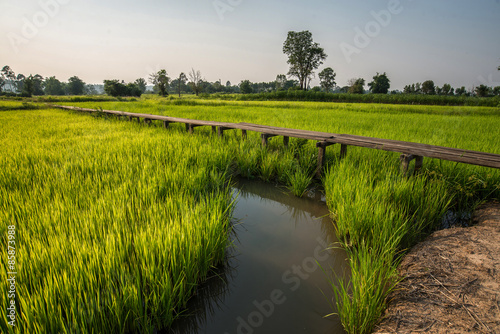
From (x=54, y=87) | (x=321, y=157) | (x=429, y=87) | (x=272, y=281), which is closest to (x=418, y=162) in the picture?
(x=321, y=157)

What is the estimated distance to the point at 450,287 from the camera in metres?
1.64

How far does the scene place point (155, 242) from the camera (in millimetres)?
1812

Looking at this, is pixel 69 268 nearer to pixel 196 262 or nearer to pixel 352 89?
pixel 196 262

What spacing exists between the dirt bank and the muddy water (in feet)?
1.58

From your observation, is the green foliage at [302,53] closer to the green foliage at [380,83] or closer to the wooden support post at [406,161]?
the green foliage at [380,83]

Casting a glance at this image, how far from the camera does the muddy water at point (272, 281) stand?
167 cm

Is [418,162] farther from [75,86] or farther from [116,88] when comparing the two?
[75,86]

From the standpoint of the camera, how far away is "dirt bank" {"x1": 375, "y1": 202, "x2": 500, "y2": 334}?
54.4 inches

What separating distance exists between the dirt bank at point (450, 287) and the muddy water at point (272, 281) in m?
0.48

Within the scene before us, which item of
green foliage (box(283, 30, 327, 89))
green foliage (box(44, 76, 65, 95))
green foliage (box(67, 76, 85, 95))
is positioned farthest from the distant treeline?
green foliage (box(44, 76, 65, 95))

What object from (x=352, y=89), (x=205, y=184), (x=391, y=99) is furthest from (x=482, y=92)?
(x=205, y=184)

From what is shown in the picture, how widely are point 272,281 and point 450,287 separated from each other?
51.2 inches

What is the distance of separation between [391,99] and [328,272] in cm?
2931

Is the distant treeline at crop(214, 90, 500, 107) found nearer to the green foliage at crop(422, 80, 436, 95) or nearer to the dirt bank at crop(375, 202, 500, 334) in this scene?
the dirt bank at crop(375, 202, 500, 334)
